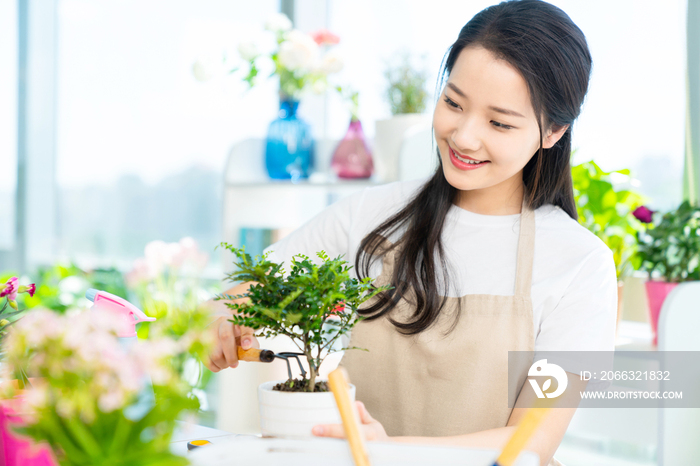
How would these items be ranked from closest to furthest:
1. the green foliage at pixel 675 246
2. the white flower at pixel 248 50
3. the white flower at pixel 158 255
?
the green foliage at pixel 675 246 < the white flower at pixel 248 50 < the white flower at pixel 158 255

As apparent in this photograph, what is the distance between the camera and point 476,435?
96 cm

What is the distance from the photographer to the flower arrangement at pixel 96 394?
380 mm

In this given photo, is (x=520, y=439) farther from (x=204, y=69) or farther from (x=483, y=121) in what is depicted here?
(x=204, y=69)

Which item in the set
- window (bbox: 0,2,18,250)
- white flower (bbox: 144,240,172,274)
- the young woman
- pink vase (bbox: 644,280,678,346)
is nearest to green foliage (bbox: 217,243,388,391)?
the young woman

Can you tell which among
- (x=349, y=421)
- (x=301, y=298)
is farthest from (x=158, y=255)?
(x=349, y=421)

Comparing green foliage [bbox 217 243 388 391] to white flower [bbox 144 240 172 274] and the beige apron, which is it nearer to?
the beige apron

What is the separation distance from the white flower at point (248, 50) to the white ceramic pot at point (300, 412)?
1750 mm

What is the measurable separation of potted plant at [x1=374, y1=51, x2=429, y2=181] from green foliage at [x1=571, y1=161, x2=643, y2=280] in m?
0.51

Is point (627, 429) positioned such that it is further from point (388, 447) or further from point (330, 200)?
point (330, 200)

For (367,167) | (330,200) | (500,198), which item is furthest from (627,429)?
(330,200)

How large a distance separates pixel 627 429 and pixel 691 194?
72 cm

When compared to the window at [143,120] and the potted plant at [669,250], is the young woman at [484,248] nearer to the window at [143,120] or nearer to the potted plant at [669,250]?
the potted plant at [669,250]

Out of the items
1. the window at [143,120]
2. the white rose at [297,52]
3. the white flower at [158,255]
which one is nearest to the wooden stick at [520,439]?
the white rose at [297,52]

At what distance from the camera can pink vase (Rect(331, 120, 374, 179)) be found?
2145mm
